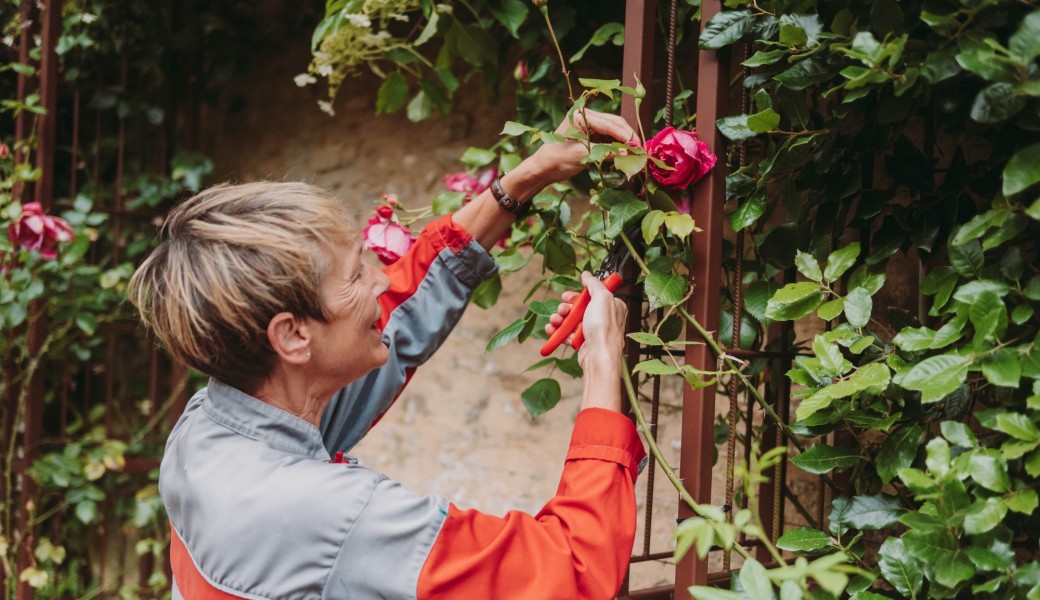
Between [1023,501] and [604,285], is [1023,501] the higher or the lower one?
the lower one

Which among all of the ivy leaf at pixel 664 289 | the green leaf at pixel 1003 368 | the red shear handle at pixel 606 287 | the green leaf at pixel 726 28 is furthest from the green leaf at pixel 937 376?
the green leaf at pixel 726 28

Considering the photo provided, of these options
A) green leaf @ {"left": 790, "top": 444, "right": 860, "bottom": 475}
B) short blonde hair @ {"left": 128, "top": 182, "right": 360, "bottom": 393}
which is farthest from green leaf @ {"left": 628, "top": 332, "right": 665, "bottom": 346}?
short blonde hair @ {"left": 128, "top": 182, "right": 360, "bottom": 393}

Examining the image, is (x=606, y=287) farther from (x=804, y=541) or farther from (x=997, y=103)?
(x=997, y=103)

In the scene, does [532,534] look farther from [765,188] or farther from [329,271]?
[765,188]

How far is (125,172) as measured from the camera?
344 centimetres

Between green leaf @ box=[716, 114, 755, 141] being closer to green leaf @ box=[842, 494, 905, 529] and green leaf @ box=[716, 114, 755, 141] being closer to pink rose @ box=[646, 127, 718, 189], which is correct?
pink rose @ box=[646, 127, 718, 189]

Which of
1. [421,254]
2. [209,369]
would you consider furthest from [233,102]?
[209,369]

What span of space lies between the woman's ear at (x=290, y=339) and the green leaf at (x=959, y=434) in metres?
0.88

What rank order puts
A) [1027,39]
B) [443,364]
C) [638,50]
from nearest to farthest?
[1027,39]
[638,50]
[443,364]

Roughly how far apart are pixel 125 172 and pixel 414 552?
2846mm

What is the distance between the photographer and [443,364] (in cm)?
288

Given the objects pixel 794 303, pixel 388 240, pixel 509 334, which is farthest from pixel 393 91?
pixel 794 303

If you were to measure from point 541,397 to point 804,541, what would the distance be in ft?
2.23

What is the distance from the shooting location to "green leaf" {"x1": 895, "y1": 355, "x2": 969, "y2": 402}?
1.04m
